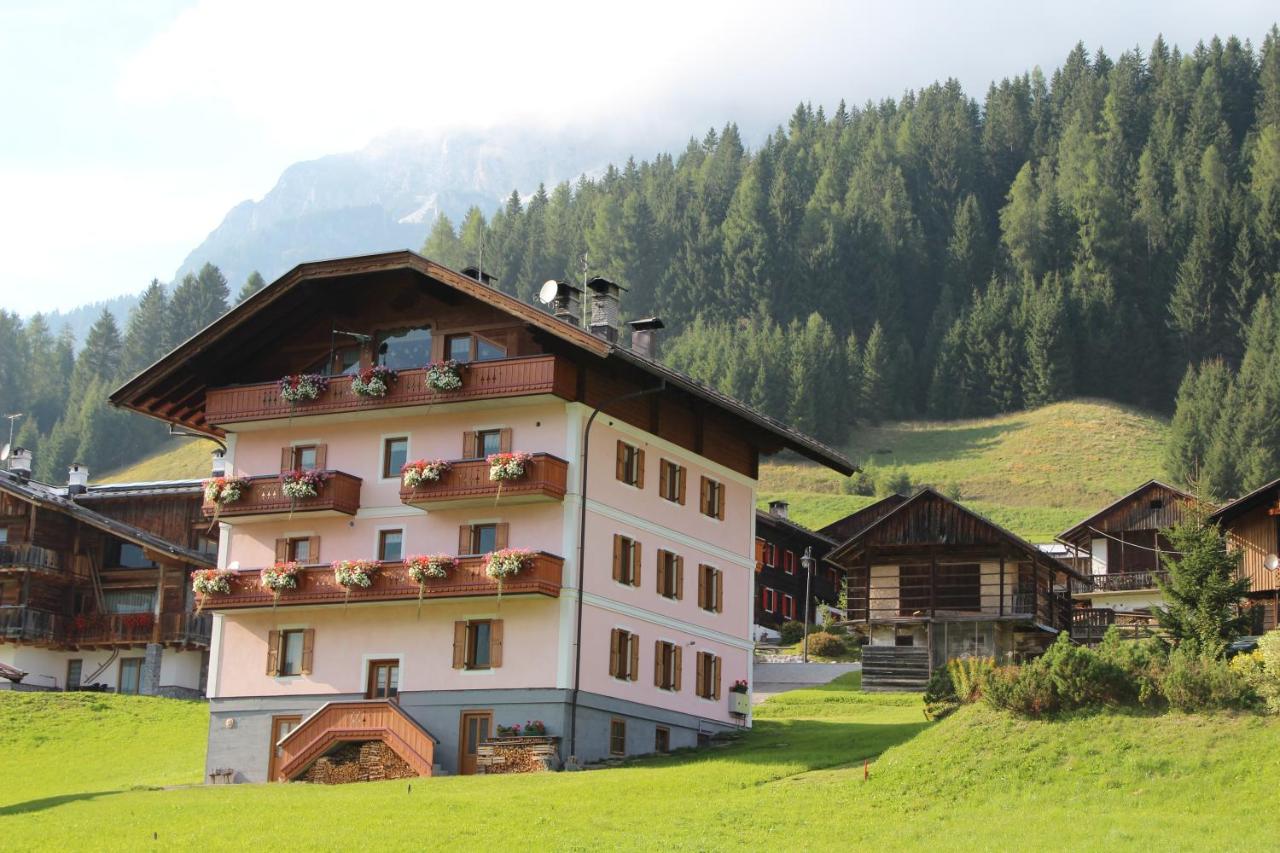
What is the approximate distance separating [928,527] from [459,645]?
83.0 ft

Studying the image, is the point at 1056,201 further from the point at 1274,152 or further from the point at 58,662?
the point at 58,662

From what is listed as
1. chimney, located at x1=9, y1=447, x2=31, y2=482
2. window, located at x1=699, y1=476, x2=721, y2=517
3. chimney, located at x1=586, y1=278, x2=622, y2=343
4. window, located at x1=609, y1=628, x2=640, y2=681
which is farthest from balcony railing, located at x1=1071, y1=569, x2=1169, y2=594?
chimney, located at x1=9, y1=447, x2=31, y2=482

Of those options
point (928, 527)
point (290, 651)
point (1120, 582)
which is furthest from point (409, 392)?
point (1120, 582)

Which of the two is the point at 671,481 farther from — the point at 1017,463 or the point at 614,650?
the point at 1017,463

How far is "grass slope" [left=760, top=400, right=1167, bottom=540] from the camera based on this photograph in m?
129

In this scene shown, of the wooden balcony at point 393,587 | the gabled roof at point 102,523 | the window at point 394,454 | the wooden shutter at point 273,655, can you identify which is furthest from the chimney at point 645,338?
the gabled roof at point 102,523

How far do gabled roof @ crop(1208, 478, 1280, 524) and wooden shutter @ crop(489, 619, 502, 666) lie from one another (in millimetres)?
30715

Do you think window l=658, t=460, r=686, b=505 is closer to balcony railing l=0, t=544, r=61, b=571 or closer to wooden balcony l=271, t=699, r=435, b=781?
wooden balcony l=271, t=699, r=435, b=781

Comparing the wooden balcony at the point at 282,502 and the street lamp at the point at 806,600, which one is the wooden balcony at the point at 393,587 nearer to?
the wooden balcony at the point at 282,502

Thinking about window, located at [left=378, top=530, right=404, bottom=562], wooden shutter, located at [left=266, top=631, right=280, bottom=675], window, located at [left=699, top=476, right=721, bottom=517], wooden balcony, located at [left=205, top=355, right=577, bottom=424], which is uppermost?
wooden balcony, located at [left=205, top=355, right=577, bottom=424]

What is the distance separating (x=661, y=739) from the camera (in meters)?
48.6

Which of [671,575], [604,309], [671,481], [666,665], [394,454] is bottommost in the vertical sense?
[666,665]

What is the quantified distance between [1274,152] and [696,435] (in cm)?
15173

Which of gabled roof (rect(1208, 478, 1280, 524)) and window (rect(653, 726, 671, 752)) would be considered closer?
window (rect(653, 726, 671, 752))
